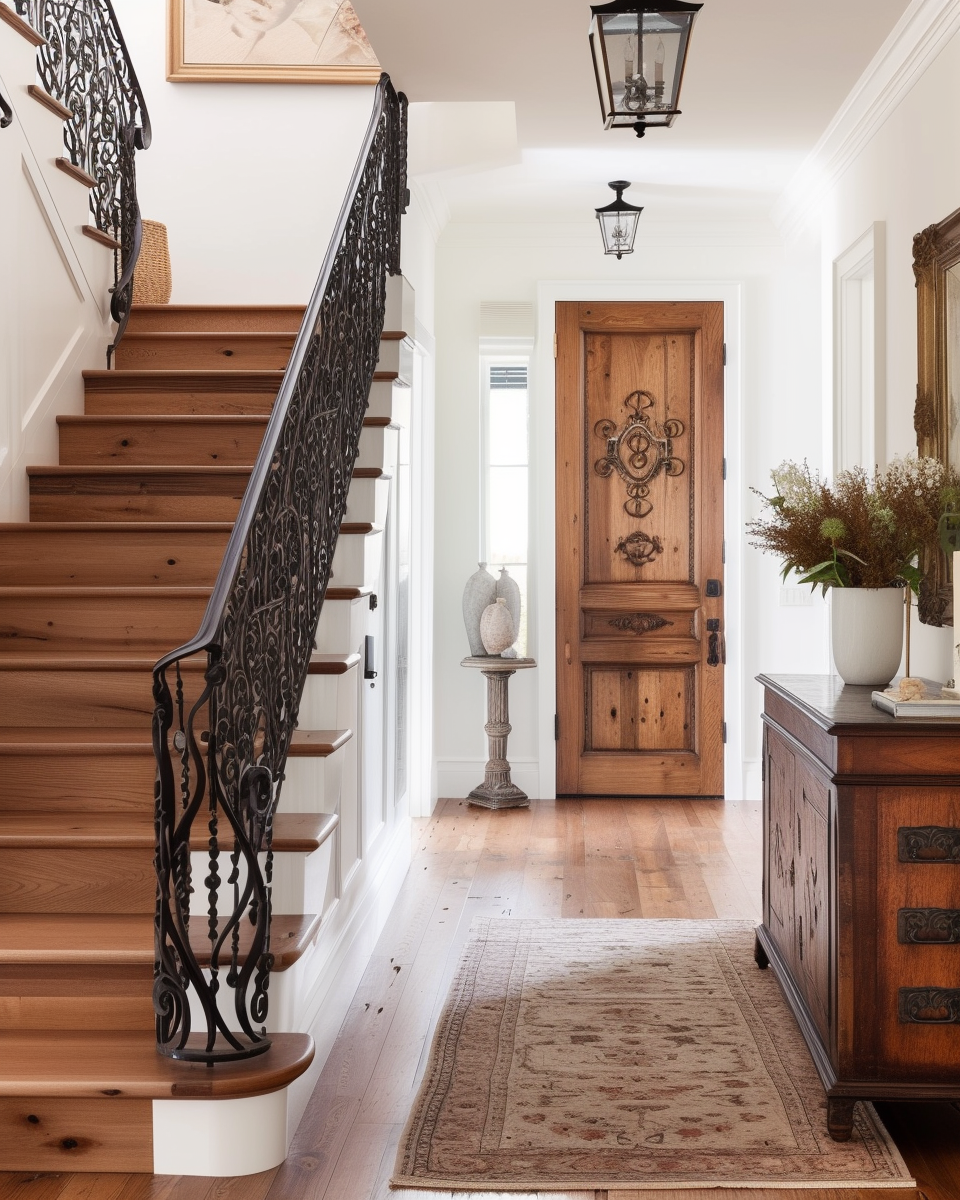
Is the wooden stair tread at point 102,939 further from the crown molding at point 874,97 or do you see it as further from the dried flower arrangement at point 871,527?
the crown molding at point 874,97

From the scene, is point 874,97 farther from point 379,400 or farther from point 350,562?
point 350,562

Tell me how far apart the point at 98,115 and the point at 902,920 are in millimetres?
4297

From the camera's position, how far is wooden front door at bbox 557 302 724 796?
6465 millimetres

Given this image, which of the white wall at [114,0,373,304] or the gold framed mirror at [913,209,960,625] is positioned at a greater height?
the white wall at [114,0,373,304]

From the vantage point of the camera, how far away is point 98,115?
193 inches

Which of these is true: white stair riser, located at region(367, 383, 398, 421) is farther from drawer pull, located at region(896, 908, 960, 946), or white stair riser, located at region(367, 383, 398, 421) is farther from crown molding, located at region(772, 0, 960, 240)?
drawer pull, located at region(896, 908, 960, 946)

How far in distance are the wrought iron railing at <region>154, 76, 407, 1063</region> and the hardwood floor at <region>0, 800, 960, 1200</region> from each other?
315 millimetres

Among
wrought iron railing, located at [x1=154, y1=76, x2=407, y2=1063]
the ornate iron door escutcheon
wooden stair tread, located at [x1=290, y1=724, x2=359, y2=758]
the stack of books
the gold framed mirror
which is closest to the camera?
wrought iron railing, located at [x1=154, y1=76, x2=407, y2=1063]

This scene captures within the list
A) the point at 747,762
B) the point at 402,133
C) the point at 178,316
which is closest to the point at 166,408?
the point at 178,316

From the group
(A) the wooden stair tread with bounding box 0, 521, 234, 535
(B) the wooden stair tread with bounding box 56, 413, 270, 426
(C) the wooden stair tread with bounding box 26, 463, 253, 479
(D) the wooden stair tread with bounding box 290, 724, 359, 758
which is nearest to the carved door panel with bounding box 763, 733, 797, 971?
(D) the wooden stair tread with bounding box 290, 724, 359, 758

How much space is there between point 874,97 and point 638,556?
9.06 feet

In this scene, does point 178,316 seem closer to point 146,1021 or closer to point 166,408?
point 166,408

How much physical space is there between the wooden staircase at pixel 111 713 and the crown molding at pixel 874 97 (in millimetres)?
1976

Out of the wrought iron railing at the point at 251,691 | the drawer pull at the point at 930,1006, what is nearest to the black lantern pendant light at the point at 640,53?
the wrought iron railing at the point at 251,691
